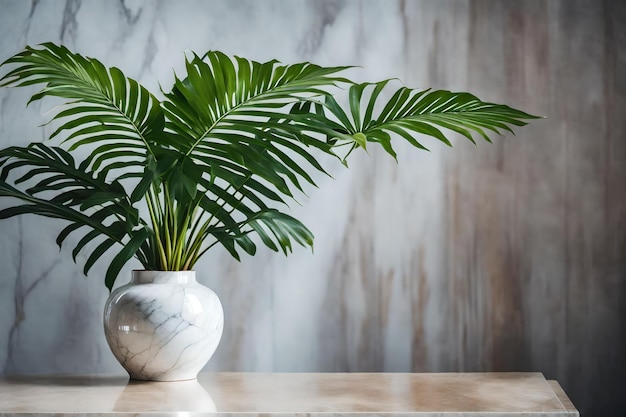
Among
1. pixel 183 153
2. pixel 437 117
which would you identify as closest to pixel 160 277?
pixel 183 153

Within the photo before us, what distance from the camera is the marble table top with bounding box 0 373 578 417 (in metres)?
1.09

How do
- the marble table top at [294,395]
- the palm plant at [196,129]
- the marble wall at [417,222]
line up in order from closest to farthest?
the marble table top at [294,395], the palm plant at [196,129], the marble wall at [417,222]

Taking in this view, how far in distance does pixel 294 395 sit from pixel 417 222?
514 millimetres

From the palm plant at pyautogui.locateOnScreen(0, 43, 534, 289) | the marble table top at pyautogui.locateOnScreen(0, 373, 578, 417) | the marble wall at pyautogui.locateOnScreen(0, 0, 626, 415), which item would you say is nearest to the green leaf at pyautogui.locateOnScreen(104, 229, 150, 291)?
the palm plant at pyautogui.locateOnScreen(0, 43, 534, 289)

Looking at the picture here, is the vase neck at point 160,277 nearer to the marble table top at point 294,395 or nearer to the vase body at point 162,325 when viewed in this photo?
the vase body at point 162,325

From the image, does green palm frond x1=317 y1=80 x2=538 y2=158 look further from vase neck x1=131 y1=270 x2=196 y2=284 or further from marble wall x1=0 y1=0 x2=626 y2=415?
vase neck x1=131 y1=270 x2=196 y2=284

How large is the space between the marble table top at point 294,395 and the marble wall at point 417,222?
175 mm

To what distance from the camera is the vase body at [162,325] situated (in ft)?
4.09

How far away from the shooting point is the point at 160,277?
4.23 feet

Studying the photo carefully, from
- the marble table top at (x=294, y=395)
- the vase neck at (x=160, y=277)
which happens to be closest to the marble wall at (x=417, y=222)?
the marble table top at (x=294, y=395)

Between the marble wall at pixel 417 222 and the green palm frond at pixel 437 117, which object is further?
the marble wall at pixel 417 222

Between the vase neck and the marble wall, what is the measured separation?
277 millimetres

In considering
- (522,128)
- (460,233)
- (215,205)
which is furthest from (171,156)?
(522,128)

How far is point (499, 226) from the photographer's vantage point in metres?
1.55
